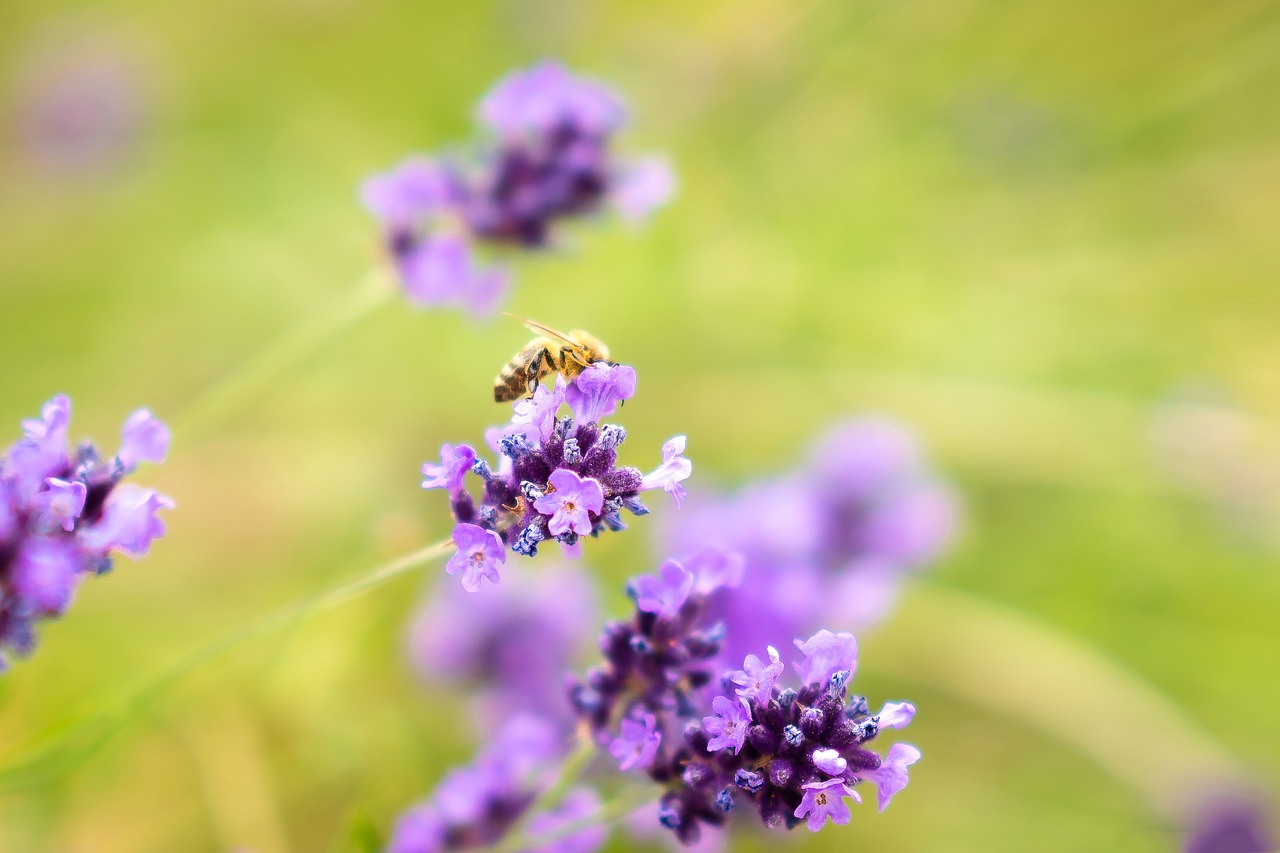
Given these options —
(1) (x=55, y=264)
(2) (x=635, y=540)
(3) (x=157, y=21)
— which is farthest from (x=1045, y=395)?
(3) (x=157, y=21)

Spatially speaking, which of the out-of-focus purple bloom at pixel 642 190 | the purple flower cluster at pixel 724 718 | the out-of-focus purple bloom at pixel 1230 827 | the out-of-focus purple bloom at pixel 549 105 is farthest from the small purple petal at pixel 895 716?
the out-of-focus purple bloom at pixel 1230 827

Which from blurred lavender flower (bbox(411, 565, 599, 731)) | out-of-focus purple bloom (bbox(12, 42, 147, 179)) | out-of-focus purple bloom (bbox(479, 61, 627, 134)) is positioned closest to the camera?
out-of-focus purple bloom (bbox(479, 61, 627, 134))

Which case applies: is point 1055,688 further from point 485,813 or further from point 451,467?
point 451,467

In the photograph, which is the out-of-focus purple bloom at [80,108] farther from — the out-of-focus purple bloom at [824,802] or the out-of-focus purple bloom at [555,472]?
the out-of-focus purple bloom at [824,802]

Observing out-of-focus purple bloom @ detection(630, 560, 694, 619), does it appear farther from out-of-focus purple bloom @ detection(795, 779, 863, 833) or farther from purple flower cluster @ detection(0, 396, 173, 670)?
purple flower cluster @ detection(0, 396, 173, 670)

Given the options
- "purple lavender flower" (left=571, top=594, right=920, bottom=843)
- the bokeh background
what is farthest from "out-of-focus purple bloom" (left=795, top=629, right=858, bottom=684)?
the bokeh background

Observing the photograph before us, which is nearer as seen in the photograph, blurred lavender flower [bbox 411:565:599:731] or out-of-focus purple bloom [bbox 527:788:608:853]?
out-of-focus purple bloom [bbox 527:788:608:853]

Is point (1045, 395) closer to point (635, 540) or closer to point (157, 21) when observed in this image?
point (635, 540)
